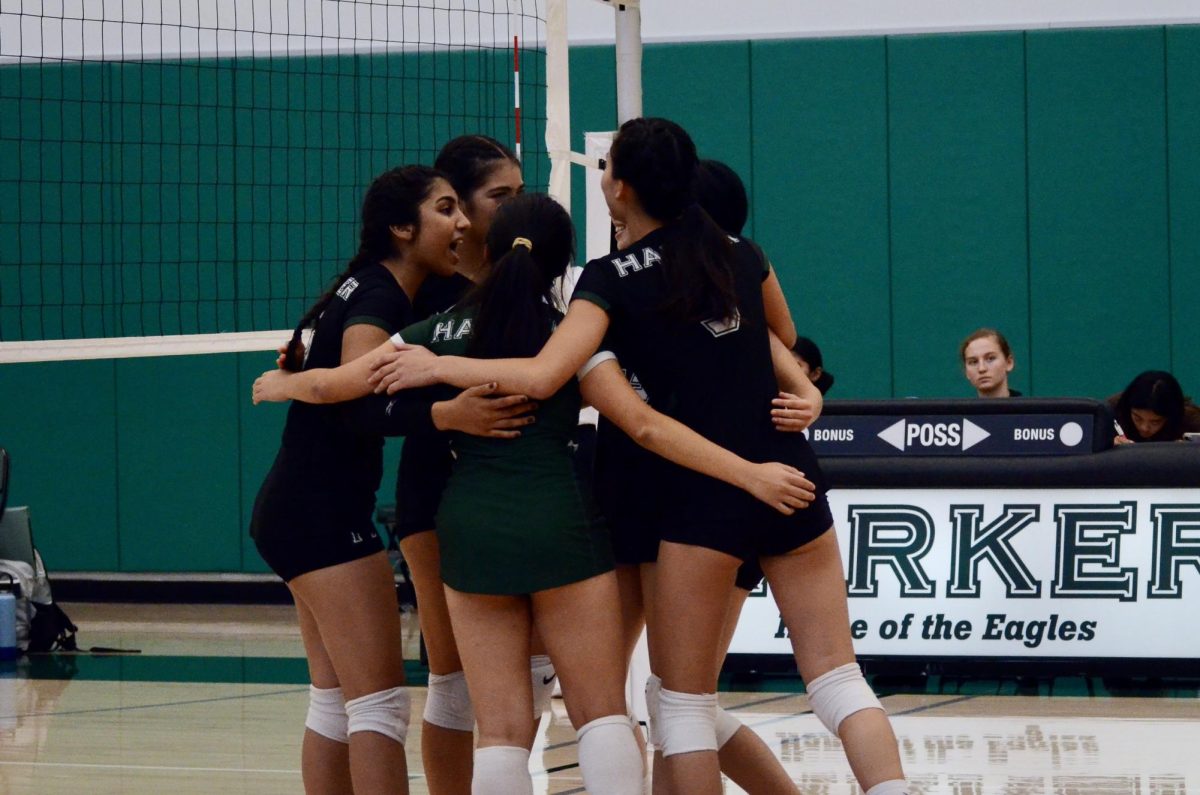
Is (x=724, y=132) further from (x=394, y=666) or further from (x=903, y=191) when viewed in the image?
(x=394, y=666)

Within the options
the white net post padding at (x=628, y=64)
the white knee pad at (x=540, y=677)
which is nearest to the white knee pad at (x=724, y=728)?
the white knee pad at (x=540, y=677)

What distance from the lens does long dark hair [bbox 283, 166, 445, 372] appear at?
10.5ft

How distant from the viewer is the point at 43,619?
8156 millimetres

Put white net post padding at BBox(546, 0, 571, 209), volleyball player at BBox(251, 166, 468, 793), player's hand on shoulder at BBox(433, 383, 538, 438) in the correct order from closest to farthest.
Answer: player's hand on shoulder at BBox(433, 383, 538, 438), volleyball player at BBox(251, 166, 468, 793), white net post padding at BBox(546, 0, 571, 209)

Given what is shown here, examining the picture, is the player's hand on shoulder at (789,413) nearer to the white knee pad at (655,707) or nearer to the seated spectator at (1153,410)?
the white knee pad at (655,707)

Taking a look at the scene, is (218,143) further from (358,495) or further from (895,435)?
(358,495)

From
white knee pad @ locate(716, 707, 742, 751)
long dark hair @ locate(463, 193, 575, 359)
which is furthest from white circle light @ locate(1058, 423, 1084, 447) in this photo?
long dark hair @ locate(463, 193, 575, 359)

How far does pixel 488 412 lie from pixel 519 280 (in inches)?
9.9

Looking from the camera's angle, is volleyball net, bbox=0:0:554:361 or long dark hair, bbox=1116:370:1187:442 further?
volleyball net, bbox=0:0:554:361

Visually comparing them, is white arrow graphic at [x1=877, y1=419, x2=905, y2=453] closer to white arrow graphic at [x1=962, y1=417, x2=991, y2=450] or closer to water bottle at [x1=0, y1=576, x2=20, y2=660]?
white arrow graphic at [x1=962, y1=417, x2=991, y2=450]

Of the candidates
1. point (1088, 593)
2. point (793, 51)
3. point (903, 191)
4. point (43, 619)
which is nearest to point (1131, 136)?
point (903, 191)

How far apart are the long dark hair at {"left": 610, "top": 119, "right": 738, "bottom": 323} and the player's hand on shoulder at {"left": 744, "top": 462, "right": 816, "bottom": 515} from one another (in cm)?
29

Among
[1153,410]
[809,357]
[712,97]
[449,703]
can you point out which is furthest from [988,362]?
[449,703]

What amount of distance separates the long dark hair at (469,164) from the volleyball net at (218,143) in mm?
5799
